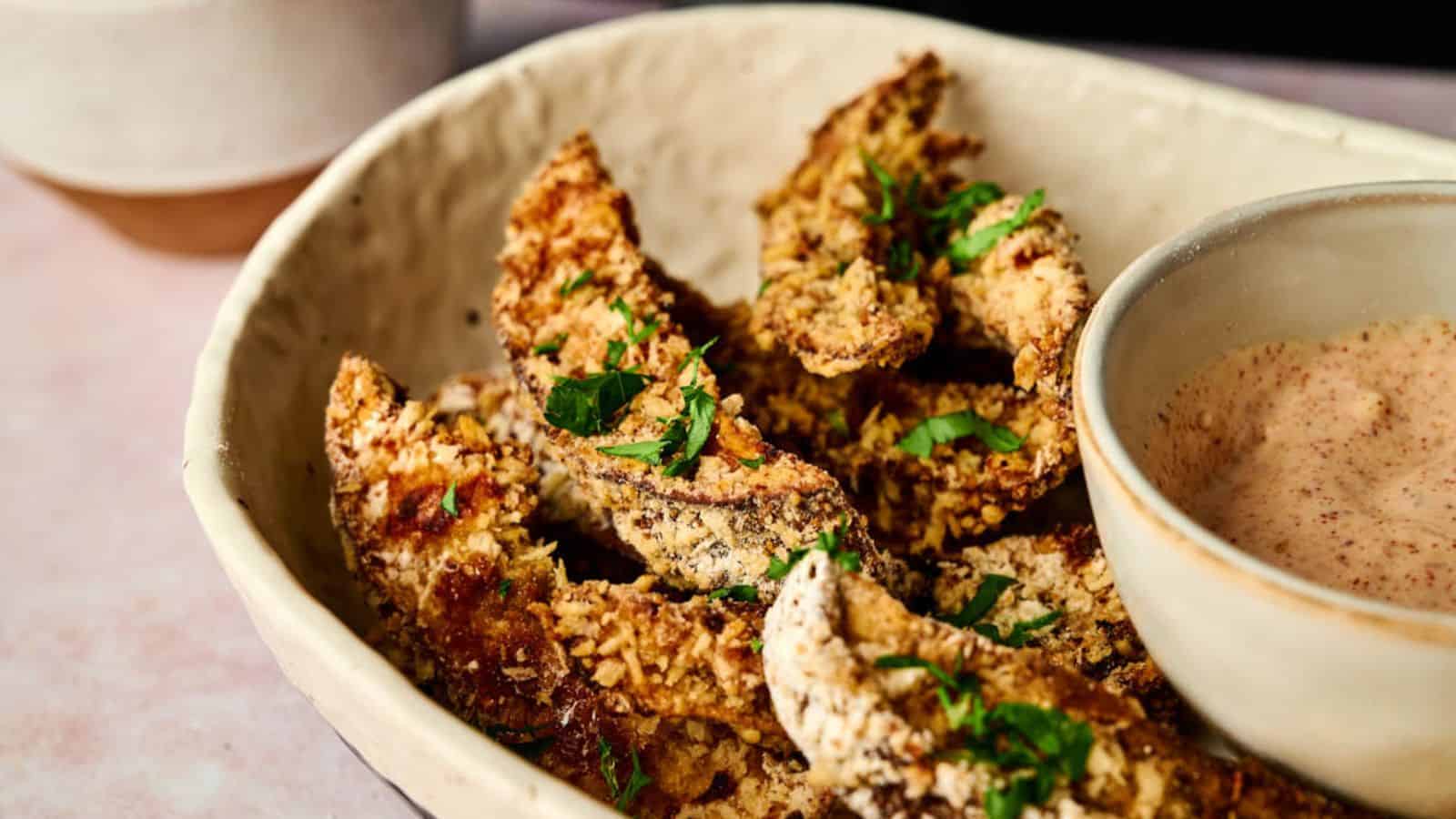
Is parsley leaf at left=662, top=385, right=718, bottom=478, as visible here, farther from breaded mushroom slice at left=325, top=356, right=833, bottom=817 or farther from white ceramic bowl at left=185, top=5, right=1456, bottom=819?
white ceramic bowl at left=185, top=5, right=1456, bottom=819

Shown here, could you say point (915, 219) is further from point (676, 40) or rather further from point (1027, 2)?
point (1027, 2)

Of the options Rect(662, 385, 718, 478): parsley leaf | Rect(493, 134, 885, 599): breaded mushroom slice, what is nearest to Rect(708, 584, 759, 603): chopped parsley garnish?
Rect(493, 134, 885, 599): breaded mushroom slice

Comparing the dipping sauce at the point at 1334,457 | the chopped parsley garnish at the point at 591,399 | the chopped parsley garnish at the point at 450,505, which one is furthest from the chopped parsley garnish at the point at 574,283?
the dipping sauce at the point at 1334,457

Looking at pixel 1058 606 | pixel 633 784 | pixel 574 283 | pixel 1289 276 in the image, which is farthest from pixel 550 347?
pixel 1289 276

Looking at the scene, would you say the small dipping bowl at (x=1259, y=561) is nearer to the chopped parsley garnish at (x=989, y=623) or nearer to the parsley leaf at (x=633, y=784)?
the chopped parsley garnish at (x=989, y=623)

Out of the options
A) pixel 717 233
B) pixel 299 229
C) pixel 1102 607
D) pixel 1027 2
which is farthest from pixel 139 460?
pixel 1027 2
